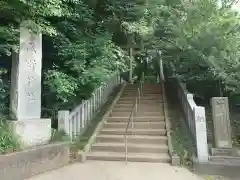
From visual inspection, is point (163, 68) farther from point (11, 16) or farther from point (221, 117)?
point (11, 16)

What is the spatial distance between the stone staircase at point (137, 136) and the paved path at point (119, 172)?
0.38m

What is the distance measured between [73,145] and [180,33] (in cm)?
535

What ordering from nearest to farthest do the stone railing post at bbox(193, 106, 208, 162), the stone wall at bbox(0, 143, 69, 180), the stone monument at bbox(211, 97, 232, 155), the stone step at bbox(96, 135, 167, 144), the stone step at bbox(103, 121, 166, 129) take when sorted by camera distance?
the stone wall at bbox(0, 143, 69, 180) < the stone railing post at bbox(193, 106, 208, 162) < the stone monument at bbox(211, 97, 232, 155) < the stone step at bbox(96, 135, 167, 144) < the stone step at bbox(103, 121, 166, 129)

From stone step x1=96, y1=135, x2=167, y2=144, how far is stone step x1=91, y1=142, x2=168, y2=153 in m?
0.19

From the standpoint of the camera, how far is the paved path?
5477 millimetres

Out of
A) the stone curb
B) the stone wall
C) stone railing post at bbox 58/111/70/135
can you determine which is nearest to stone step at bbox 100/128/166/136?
the stone curb

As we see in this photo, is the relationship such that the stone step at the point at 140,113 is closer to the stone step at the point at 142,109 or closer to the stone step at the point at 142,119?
the stone step at the point at 142,109

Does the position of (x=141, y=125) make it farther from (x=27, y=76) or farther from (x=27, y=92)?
(x=27, y=76)

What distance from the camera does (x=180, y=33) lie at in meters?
9.37

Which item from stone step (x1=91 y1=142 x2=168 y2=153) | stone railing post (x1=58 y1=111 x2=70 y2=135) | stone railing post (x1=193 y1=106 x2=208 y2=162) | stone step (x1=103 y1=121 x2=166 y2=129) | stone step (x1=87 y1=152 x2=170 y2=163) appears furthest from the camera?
stone step (x1=103 y1=121 x2=166 y2=129)

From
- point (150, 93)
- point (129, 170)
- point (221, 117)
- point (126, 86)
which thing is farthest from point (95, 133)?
point (126, 86)

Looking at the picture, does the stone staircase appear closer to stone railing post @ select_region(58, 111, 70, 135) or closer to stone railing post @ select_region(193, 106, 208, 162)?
stone railing post @ select_region(193, 106, 208, 162)

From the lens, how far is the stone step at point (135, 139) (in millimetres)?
7406

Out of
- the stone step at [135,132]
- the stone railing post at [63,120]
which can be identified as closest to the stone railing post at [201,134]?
the stone step at [135,132]
